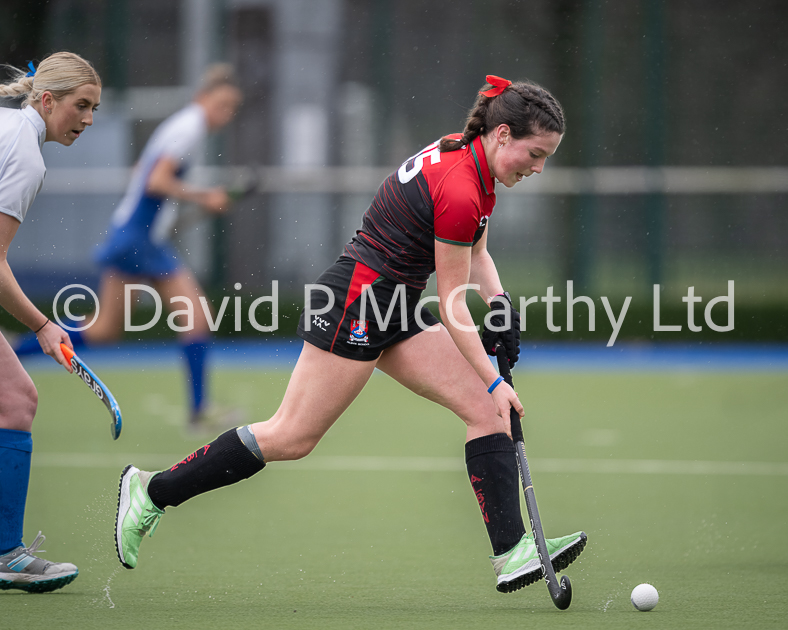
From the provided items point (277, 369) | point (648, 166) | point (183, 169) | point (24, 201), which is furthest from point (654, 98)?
point (24, 201)

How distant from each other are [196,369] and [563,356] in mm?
4929

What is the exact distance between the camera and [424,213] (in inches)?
118

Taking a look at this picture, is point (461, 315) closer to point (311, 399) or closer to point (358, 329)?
point (358, 329)

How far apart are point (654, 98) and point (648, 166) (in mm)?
745

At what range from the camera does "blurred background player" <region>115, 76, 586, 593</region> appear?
2914 millimetres

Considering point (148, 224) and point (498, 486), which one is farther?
point (148, 224)

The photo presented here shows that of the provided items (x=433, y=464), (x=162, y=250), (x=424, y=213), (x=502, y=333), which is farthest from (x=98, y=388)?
(x=162, y=250)

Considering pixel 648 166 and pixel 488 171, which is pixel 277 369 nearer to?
pixel 648 166

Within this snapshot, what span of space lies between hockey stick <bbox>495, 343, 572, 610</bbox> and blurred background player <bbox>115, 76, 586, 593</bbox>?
25 millimetres

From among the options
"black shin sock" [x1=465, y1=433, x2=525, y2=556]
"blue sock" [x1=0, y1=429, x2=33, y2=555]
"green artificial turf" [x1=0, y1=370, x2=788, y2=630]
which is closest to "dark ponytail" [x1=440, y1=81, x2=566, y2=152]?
"black shin sock" [x1=465, y1=433, x2=525, y2=556]

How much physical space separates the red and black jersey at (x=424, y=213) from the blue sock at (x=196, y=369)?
9.26ft

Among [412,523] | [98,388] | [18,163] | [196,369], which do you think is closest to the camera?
[18,163]

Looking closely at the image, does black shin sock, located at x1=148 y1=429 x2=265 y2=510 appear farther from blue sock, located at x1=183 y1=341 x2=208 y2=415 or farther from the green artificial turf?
blue sock, located at x1=183 y1=341 x2=208 y2=415

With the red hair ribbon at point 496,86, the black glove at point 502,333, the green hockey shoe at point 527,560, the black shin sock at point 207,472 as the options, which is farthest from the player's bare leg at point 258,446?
the red hair ribbon at point 496,86
